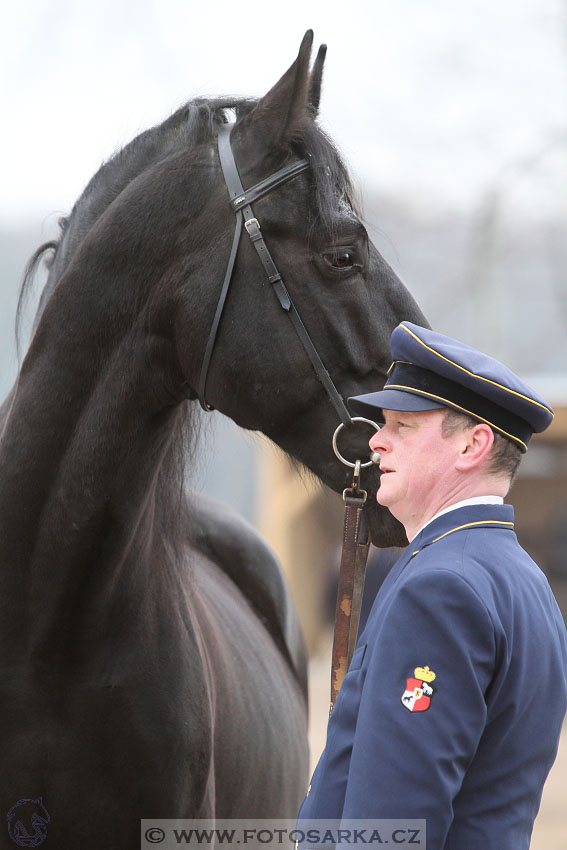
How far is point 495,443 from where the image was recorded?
177 centimetres

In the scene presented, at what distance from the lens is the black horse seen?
8.16ft

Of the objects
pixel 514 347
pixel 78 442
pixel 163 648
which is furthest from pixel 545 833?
pixel 514 347

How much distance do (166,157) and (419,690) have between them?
166cm

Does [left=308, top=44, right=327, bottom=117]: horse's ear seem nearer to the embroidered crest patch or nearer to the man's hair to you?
the man's hair

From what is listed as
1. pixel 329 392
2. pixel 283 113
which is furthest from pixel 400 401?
pixel 283 113

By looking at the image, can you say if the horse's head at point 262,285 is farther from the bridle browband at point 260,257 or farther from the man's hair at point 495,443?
the man's hair at point 495,443

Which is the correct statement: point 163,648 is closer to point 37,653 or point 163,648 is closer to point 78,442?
point 37,653

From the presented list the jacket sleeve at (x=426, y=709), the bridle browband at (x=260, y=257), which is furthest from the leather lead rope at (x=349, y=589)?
the jacket sleeve at (x=426, y=709)

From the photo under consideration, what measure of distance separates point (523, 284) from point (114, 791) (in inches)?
618

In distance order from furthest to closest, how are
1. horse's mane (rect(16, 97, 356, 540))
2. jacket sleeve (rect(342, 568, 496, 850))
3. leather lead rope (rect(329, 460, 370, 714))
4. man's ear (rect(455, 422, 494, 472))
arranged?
horse's mane (rect(16, 97, 356, 540)) → leather lead rope (rect(329, 460, 370, 714)) → man's ear (rect(455, 422, 494, 472)) → jacket sleeve (rect(342, 568, 496, 850))

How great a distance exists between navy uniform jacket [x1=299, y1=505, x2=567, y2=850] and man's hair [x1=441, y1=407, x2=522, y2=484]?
0.37 ft

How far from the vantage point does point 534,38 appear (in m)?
21.1

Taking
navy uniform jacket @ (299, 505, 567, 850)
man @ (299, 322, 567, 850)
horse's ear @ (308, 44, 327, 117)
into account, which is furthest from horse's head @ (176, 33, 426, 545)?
navy uniform jacket @ (299, 505, 567, 850)

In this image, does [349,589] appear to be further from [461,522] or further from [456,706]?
[456,706]
